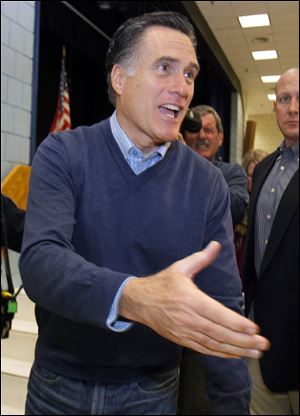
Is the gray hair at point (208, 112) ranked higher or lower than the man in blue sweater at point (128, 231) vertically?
higher

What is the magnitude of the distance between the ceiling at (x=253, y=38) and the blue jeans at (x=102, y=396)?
24cm

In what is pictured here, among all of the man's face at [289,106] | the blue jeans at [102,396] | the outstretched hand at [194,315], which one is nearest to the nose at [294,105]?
the man's face at [289,106]

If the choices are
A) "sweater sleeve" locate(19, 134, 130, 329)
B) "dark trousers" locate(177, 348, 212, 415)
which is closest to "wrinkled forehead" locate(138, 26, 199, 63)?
"sweater sleeve" locate(19, 134, 130, 329)

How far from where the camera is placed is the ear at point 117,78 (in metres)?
0.33

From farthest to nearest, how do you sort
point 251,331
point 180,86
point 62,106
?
point 62,106, point 180,86, point 251,331

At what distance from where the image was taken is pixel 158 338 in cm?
39

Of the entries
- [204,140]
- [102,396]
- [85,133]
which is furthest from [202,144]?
[102,396]

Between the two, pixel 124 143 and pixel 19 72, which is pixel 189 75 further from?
pixel 19 72

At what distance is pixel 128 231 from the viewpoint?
1.07 feet

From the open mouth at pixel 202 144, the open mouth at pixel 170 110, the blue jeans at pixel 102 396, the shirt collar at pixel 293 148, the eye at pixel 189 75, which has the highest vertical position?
the eye at pixel 189 75

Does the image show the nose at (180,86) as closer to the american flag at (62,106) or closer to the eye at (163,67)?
the eye at (163,67)

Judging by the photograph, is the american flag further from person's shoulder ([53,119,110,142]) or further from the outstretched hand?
the outstretched hand

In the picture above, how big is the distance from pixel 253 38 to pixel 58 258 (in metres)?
0.22

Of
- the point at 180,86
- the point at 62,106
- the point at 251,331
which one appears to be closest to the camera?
the point at 251,331
